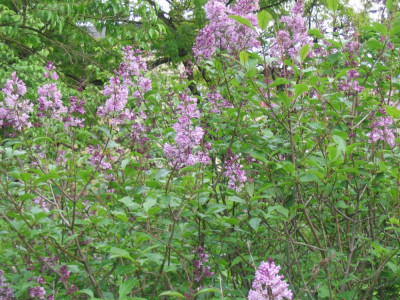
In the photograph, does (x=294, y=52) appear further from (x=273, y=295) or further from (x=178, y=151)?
(x=273, y=295)

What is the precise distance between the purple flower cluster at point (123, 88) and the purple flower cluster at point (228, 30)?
514 mm

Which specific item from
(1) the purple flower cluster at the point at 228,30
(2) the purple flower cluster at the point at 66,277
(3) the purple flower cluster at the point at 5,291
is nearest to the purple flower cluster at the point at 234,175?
(1) the purple flower cluster at the point at 228,30

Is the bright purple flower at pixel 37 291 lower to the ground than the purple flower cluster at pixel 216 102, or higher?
lower

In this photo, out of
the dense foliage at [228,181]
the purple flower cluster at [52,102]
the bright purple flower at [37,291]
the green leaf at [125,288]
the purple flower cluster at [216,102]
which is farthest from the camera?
the purple flower cluster at [216,102]

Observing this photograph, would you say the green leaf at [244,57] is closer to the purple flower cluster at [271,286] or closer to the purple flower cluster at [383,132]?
the purple flower cluster at [383,132]

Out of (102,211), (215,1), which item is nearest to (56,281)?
(102,211)

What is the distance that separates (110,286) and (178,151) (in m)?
1.24

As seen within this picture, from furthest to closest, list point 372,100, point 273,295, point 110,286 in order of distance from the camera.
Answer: point 372,100 → point 110,286 → point 273,295

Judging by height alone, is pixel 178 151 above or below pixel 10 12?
below

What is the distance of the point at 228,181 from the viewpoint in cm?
290

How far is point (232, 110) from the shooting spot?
9.15ft

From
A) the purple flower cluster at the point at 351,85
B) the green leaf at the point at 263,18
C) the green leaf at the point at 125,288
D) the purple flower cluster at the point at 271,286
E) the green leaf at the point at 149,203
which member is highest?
the green leaf at the point at 263,18

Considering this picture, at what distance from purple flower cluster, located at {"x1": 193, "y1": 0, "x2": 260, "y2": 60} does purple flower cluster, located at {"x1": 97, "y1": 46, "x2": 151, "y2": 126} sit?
0.51m

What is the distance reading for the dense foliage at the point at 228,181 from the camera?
2.38 metres
